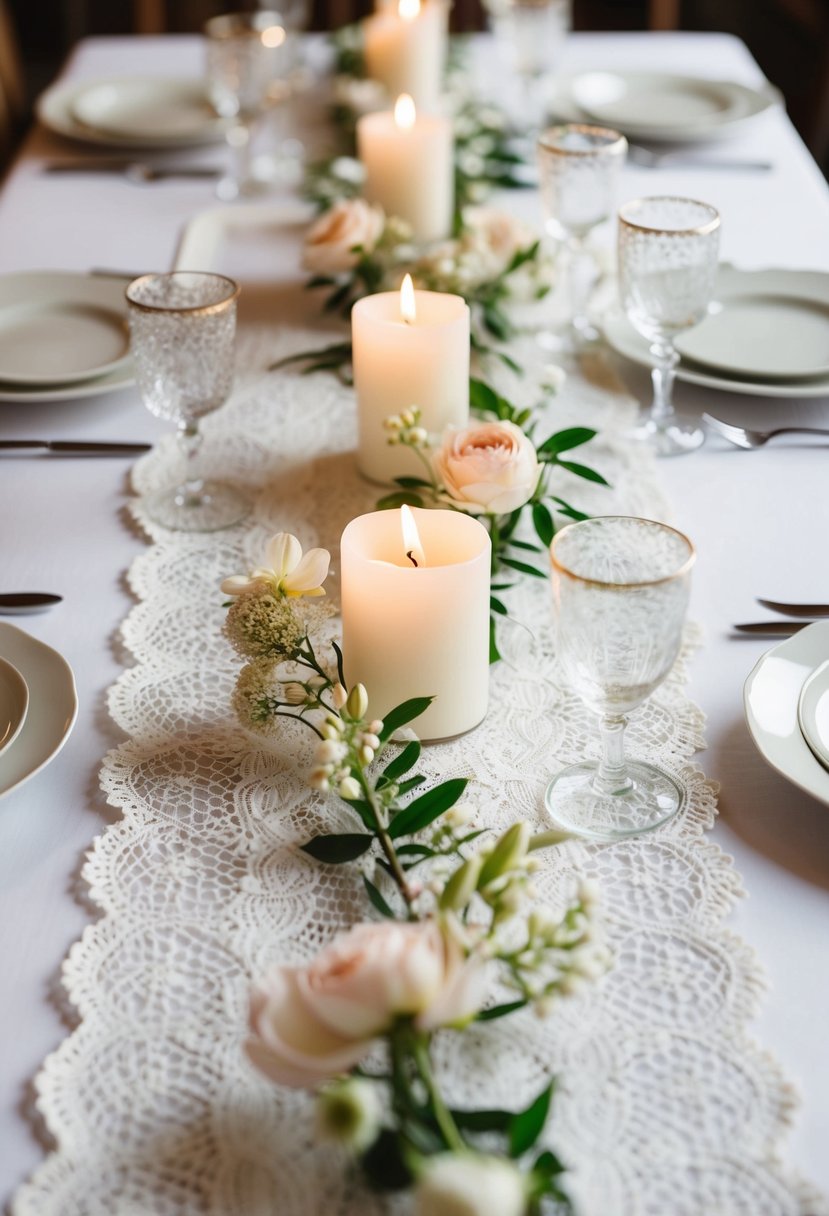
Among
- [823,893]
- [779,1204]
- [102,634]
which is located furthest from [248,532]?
[779,1204]

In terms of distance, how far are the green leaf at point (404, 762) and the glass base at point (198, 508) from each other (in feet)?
1.24

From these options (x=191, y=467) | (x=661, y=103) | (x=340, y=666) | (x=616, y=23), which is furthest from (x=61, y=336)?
(x=616, y=23)

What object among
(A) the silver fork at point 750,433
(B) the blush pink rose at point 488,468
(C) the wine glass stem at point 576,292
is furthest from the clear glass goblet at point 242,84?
(B) the blush pink rose at point 488,468

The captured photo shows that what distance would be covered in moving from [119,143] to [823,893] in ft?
5.37

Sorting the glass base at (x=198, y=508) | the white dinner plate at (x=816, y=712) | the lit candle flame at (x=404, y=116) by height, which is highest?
the lit candle flame at (x=404, y=116)

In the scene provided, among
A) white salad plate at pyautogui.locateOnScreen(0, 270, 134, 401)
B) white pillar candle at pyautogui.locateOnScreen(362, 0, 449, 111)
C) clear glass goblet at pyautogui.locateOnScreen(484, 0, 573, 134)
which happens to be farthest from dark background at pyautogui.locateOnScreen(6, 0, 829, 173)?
white salad plate at pyautogui.locateOnScreen(0, 270, 134, 401)

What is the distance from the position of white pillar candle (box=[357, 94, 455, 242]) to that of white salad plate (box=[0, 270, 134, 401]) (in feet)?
1.17

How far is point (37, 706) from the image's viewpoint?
815 mm

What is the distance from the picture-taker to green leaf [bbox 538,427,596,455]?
103 centimetres

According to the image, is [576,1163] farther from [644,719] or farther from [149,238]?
[149,238]

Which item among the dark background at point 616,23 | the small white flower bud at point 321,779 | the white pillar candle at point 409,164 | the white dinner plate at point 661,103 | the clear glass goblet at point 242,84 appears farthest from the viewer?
the dark background at point 616,23

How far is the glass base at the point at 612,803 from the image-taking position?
0.75 metres

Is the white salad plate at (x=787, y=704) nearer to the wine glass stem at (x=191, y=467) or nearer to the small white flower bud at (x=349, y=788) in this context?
the small white flower bud at (x=349, y=788)

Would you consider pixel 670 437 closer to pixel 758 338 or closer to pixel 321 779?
pixel 758 338
